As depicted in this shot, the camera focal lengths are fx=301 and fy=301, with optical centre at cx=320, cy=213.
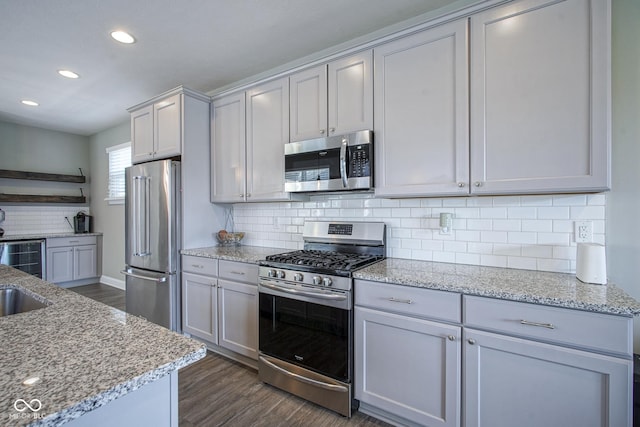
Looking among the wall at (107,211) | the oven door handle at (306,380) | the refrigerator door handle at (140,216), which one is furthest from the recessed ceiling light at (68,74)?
the oven door handle at (306,380)

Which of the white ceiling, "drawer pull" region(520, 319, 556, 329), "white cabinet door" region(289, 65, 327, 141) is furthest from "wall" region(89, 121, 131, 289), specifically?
"drawer pull" region(520, 319, 556, 329)

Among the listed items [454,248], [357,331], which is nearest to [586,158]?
[454,248]

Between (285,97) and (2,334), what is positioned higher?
(285,97)

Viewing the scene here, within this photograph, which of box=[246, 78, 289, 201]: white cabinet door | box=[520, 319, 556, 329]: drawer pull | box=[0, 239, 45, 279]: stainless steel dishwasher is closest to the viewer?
box=[520, 319, 556, 329]: drawer pull

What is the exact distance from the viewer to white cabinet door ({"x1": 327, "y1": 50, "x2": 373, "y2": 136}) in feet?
7.14

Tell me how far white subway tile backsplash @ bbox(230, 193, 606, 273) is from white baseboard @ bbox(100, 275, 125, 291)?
3.97 metres

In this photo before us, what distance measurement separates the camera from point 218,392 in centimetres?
218

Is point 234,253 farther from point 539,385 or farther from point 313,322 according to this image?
point 539,385

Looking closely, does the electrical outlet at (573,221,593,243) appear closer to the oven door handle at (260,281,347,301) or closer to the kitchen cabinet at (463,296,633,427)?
the kitchen cabinet at (463,296,633,427)

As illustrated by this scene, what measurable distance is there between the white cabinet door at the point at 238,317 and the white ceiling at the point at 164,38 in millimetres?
2015

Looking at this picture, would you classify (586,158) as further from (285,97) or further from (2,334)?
(2,334)

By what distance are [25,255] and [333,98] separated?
Answer: 16.9 feet

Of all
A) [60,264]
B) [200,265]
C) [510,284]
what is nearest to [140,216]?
[200,265]

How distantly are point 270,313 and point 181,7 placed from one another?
2.22 meters
